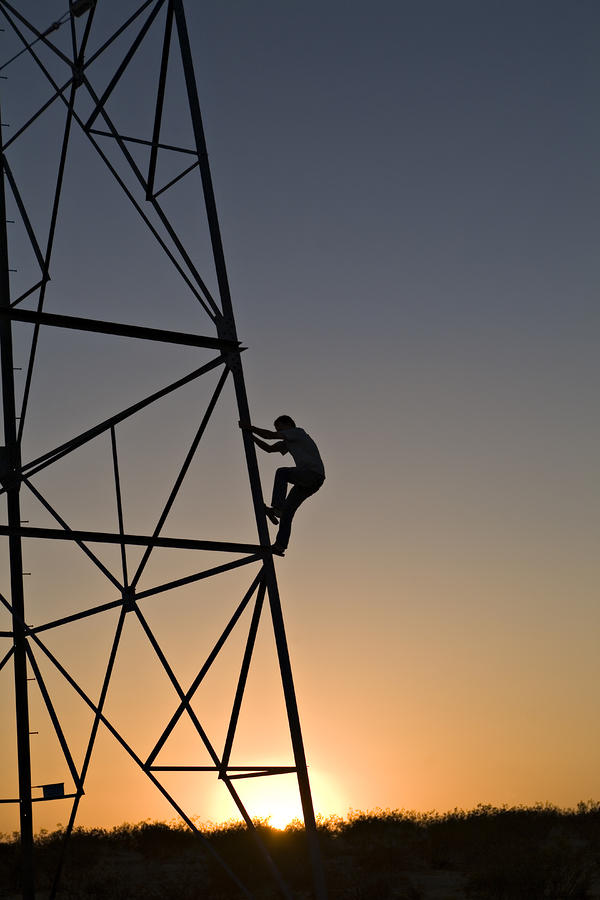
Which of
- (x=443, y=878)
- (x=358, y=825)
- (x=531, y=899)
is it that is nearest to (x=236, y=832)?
(x=358, y=825)

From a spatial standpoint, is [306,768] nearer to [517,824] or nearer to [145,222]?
[145,222]

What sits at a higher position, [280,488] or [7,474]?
[7,474]

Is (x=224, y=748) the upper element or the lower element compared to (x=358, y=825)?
lower

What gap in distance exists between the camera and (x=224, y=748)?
48.1ft

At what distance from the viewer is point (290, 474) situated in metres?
15.5

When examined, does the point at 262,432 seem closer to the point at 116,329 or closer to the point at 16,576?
the point at 116,329

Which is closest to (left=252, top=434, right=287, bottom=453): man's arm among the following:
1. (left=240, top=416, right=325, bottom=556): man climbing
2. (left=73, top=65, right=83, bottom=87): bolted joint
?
(left=240, top=416, right=325, bottom=556): man climbing

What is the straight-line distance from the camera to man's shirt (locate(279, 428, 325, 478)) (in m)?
15.4

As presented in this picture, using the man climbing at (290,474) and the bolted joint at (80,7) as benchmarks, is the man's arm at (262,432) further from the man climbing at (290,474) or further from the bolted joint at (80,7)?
the bolted joint at (80,7)

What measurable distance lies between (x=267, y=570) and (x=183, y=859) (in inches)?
573

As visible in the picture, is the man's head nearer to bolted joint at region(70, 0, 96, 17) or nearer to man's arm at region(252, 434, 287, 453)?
man's arm at region(252, 434, 287, 453)

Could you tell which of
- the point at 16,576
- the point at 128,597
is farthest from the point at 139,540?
the point at 16,576

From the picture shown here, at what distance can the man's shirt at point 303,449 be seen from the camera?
606 inches

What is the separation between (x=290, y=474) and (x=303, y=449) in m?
0.36
